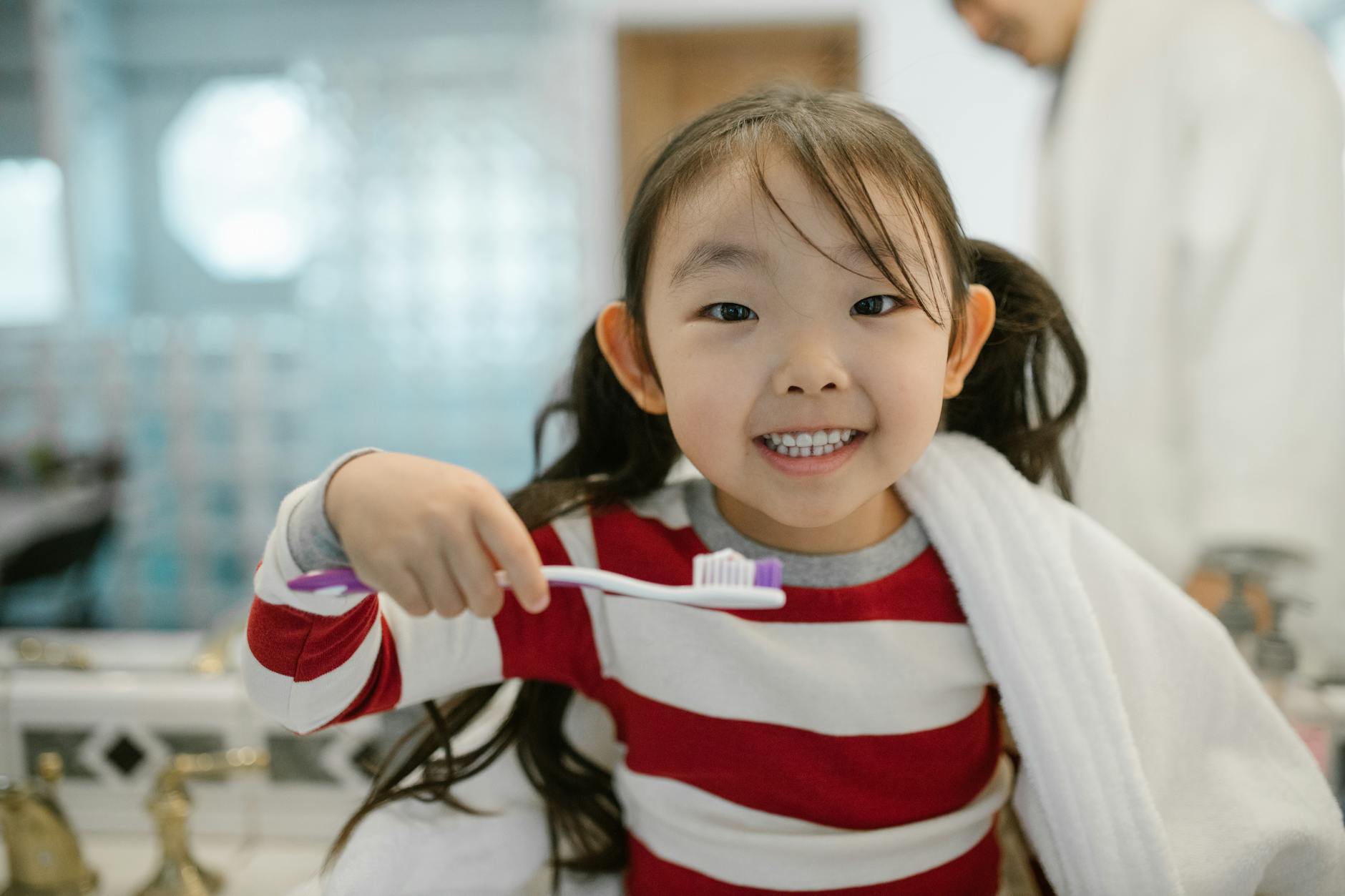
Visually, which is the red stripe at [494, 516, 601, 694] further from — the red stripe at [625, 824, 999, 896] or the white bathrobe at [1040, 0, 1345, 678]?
the white bathrobe at [1040, 0, 1345, 678]

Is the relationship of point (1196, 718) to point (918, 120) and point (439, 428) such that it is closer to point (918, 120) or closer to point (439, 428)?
point (918, 120)

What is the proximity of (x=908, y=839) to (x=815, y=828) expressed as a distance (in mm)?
56

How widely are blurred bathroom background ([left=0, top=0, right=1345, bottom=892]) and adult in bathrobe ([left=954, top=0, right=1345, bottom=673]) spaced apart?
5 cm

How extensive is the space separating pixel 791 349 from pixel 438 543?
0.64 ft

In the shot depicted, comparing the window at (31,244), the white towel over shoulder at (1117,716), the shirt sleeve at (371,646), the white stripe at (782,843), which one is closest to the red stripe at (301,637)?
the shirt sleeve at (371,646)

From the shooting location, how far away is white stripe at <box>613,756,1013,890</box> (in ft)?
1.64

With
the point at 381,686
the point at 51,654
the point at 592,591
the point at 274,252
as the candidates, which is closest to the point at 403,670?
the point at 381,686

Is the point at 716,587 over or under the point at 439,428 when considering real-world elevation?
over

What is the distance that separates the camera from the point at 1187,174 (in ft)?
2.19

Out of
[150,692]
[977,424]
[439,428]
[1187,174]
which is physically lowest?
[150,692]

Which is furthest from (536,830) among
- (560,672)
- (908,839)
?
(908,839)

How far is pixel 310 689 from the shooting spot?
427mm

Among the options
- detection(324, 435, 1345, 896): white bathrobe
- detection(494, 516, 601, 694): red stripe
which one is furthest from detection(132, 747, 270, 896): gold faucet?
detection(494, 516, 601, 694): red stripe

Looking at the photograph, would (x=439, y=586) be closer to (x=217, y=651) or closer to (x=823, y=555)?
(x=823, y=555)
